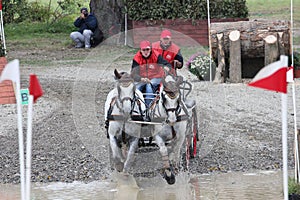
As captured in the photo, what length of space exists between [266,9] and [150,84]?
23.8 metres

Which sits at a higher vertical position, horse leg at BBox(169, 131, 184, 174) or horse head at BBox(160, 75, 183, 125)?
horse head at BBox(160, 75, 183, 125)

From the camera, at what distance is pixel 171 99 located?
377 inches

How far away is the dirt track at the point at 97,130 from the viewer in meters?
11.1

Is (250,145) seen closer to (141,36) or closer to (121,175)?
(121,175)

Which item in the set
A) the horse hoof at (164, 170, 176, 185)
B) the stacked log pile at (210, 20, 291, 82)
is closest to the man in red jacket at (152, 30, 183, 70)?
the horse hoof at (164, 170, 176, 185)

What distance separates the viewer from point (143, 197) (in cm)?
966

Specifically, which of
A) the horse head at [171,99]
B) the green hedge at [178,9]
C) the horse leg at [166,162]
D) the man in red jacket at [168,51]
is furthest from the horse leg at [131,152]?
the green hedge at [178,9]

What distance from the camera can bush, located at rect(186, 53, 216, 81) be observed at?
57.9 feet

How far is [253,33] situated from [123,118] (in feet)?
27.2

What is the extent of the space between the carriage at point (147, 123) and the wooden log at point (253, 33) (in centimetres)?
727

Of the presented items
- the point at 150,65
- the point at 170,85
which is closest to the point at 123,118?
the point at 170,85

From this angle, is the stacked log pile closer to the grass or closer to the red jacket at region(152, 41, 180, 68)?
the grass

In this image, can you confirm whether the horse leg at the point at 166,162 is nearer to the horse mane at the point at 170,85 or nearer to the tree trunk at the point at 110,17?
the horse mane at the point at 170,85

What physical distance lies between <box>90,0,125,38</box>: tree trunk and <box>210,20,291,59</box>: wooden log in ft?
23.9
